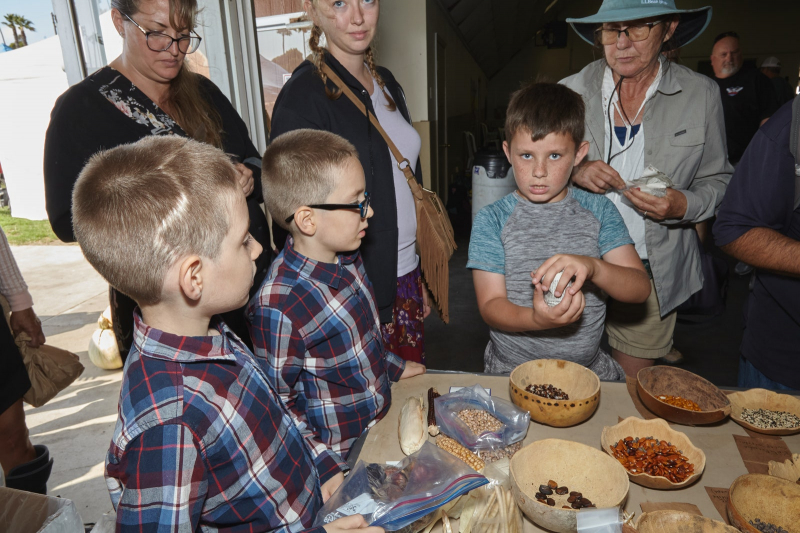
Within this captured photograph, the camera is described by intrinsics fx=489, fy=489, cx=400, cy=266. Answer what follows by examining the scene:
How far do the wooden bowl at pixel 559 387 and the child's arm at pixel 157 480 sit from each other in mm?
818

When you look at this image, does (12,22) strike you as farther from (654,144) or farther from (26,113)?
(654,144)

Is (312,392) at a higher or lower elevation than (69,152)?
lower

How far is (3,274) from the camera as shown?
1869 mm

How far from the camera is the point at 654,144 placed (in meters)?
1.91

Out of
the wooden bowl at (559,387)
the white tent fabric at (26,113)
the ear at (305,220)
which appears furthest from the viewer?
the white tent fabric at (26,113)

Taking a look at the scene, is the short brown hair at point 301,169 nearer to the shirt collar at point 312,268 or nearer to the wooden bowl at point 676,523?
the shirt collar at point 312,268

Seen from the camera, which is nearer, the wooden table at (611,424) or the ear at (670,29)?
the wooden table at (611,424)

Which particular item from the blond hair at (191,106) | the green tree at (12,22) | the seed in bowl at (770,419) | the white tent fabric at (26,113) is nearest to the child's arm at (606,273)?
the seed in bowl at (770,419)

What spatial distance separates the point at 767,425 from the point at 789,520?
0.31 m

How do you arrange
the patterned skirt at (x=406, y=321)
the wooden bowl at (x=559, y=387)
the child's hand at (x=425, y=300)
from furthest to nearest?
the child's hand at (x=425, y=300) < the patterned skirt at (x=406, y=321) < the wooden bowl at (x=559, y=387)

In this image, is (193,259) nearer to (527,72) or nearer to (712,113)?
(712,113)

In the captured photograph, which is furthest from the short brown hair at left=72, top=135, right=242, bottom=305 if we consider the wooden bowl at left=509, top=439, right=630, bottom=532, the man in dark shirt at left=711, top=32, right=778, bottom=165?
the man in dark shirt at left=711, top=32, right=778, bottom=165

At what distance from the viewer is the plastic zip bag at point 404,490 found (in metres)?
0.87

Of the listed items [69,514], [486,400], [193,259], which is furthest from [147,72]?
[486,400]
